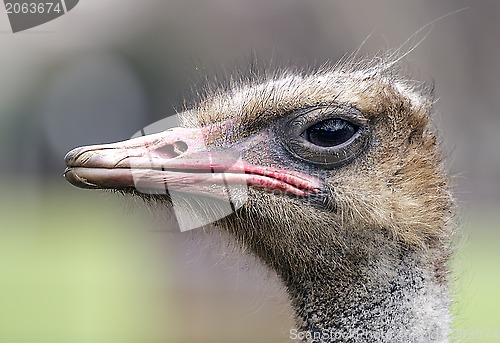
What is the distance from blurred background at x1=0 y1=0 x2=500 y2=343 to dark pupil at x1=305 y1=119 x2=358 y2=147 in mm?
4892

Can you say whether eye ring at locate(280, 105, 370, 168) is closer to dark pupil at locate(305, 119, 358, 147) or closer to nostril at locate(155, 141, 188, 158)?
dark pupil at locate(305, 119, 358, 147)

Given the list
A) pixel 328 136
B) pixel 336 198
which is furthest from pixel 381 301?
pixel 328 136

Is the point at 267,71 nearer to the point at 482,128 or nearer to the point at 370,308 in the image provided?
the point at 370,308

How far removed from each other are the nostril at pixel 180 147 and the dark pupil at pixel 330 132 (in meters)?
0.35

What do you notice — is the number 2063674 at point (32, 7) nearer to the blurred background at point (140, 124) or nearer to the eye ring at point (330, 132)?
the blurred background at point (140, 124)

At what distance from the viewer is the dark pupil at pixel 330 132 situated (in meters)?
2.73

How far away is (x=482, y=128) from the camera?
457 inches

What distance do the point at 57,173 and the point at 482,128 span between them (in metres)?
6.33

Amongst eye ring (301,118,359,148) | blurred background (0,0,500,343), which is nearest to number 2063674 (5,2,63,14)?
blurred background (0,0,500,343)

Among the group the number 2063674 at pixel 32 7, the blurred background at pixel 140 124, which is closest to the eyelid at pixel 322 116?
the number 2063674 at pixel 32 7

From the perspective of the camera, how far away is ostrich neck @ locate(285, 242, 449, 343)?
2760 millimetres

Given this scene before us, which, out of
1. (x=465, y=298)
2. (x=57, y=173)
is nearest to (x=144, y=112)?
(x=57, y=173)

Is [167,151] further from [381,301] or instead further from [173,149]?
[381,301]

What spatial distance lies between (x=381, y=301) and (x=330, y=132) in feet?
1.67
